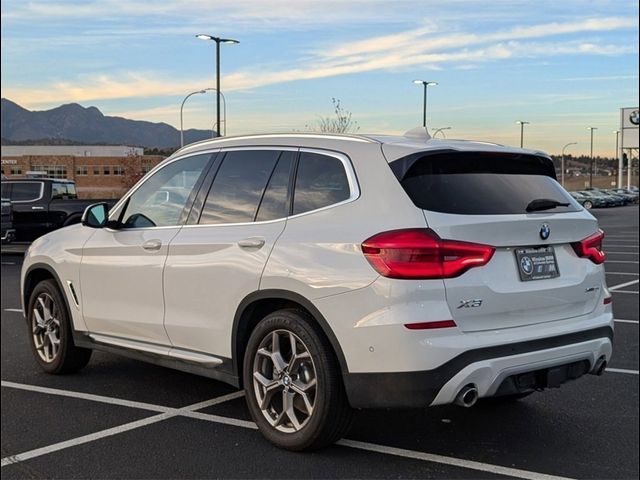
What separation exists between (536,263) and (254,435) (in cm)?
195

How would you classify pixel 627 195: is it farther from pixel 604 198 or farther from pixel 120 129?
pixel 120 129

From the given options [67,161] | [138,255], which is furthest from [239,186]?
[67,161]

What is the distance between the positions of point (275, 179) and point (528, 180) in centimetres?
149

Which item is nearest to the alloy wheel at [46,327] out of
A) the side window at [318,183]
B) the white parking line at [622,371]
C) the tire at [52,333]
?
the tire at [52,333]

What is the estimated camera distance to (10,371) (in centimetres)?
602

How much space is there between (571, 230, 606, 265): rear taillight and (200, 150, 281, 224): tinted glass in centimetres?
186

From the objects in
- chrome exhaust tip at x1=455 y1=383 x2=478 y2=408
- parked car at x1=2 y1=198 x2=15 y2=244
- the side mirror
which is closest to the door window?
the side mirror

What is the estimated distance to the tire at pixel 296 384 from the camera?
3754 millimetres

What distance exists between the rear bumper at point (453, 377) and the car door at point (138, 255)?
1713 mm

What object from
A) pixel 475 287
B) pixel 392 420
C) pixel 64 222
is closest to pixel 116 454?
pixel 392 420

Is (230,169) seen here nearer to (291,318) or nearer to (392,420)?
(291,318)

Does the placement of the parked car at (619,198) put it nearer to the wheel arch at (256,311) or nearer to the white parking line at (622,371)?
the white parking line at (622,371)

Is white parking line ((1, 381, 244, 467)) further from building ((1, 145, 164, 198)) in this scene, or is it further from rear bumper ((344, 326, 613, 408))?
building ((1, 145, 164, 198))

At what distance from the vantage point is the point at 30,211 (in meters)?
17.6
